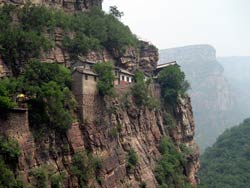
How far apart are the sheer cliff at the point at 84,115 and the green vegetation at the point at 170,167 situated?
12 cm

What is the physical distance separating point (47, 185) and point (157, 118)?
2165cm

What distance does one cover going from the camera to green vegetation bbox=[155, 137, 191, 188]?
43594mm

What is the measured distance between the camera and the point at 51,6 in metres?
44.3

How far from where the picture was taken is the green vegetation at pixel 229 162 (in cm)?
8094

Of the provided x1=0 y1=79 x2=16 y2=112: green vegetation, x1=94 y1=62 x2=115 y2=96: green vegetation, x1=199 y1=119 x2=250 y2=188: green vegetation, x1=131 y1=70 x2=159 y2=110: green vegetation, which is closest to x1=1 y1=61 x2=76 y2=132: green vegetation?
x1=0 y1=79 x2=16 y2=112: green vegetation

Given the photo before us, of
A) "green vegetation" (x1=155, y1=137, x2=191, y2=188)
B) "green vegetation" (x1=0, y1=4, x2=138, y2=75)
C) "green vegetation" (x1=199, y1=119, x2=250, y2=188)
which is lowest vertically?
"green vegetation" (x1=199, y1=119, x2=250, y2=188)

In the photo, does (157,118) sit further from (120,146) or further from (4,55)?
(4,55)

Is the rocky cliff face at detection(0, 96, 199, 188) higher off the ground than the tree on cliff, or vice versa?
the tree on cliff

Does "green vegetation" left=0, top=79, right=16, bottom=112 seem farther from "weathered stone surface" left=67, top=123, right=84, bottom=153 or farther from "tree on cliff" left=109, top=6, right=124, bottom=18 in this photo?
"tree on cliff" left=109, top=6, right=124, bottom=18

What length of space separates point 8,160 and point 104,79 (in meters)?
12.6

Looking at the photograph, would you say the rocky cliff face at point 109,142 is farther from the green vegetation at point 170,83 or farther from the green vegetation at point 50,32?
the green vegetation at point 50,32

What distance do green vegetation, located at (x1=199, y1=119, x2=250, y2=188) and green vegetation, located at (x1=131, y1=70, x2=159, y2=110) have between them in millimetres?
28892

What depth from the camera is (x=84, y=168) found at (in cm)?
3294

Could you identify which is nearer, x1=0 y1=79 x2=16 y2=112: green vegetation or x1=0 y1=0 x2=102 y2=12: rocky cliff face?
x1=0 y1=79 x2=16 y2=112: green vegetation
